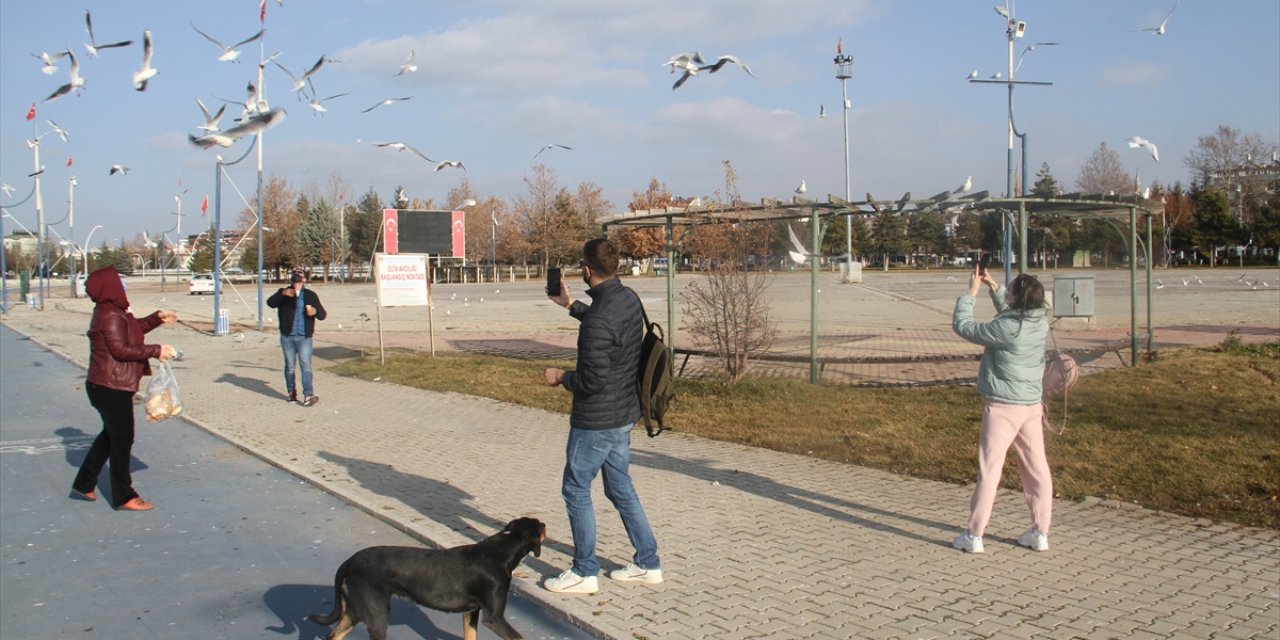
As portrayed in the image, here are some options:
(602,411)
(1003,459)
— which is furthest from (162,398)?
(1003,459)

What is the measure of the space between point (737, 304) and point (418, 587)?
8.43 m

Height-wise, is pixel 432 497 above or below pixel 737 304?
below

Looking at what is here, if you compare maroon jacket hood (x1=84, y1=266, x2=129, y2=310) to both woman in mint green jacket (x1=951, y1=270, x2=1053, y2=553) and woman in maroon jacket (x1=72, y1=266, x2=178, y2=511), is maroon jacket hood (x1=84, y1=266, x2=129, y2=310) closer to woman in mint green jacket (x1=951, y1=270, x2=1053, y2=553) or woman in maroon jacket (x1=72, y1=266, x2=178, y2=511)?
woman in maroon jacket (x1=72, y1=266, x2=178, y2=511)

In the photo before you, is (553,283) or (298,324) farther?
(298,324)

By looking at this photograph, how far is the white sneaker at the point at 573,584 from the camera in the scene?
5043 millimetres

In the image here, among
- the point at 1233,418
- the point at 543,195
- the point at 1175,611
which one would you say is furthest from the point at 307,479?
the point at 543,195

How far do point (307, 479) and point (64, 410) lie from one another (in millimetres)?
6948

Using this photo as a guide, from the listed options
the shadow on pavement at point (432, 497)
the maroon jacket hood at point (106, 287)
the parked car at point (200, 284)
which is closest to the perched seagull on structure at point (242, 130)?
the maroon jacket hood at point (106, 287)

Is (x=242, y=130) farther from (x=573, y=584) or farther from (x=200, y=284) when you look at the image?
Result: (x=200, y=284)

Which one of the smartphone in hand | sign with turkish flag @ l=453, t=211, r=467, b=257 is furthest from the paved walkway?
sign with turkish flag @ l=453, t=211, r=467, b=257

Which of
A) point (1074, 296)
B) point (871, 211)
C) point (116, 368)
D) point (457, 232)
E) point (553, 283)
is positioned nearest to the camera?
point (553, 283)

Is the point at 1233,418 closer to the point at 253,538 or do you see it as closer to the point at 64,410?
the point at 253,538

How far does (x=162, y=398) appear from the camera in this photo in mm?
8031

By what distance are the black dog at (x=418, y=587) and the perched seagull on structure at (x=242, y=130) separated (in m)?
5.65
